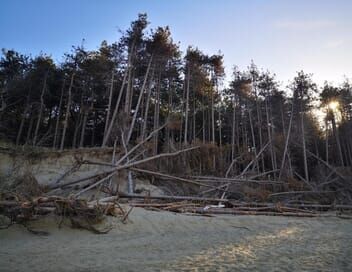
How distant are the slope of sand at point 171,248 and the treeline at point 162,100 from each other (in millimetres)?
11203

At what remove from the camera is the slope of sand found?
11.9 feet

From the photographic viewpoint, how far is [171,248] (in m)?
4.75

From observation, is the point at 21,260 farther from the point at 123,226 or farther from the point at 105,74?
the point at 105,74

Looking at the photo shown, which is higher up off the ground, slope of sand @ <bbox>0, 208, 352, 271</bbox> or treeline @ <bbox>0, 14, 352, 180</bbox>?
treeline @ <bbox>0, 14, 352, 180</bbox>

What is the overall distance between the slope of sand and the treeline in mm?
11203

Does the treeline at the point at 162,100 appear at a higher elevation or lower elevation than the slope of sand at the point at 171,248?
higher

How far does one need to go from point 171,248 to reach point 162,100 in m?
22.6

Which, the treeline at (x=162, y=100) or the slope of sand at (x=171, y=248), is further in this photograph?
the treeline at (x=162, y=100)

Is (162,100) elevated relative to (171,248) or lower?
elevated

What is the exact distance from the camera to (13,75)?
2475cm

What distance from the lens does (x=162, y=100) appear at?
26703 mm

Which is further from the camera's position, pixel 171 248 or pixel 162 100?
pixel 162 100

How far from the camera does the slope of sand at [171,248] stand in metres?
3.63

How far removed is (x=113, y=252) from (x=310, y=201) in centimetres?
1243
